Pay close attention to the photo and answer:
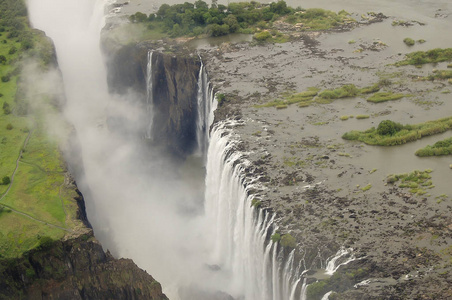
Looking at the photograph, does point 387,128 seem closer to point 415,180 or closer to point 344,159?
point 344,159

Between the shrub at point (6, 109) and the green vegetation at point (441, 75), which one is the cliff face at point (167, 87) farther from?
the green vegetation at point (441, 75)

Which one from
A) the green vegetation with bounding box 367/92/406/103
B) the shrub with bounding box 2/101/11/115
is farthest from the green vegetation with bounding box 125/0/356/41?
the shrub with bounding box 2/101/11/115

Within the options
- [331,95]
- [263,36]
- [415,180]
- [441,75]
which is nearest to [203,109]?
[263,36]

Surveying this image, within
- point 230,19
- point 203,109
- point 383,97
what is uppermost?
point 230,19

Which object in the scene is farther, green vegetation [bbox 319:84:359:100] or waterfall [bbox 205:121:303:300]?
green vegetation [bbox 319:84:359:100]

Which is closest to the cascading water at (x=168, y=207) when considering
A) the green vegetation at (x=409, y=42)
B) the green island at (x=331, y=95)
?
the green island at (x=331, y=95)

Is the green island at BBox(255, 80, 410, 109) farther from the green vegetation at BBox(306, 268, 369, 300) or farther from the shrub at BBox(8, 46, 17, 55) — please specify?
the shrub at BBox(8, 46, 17, 55)
